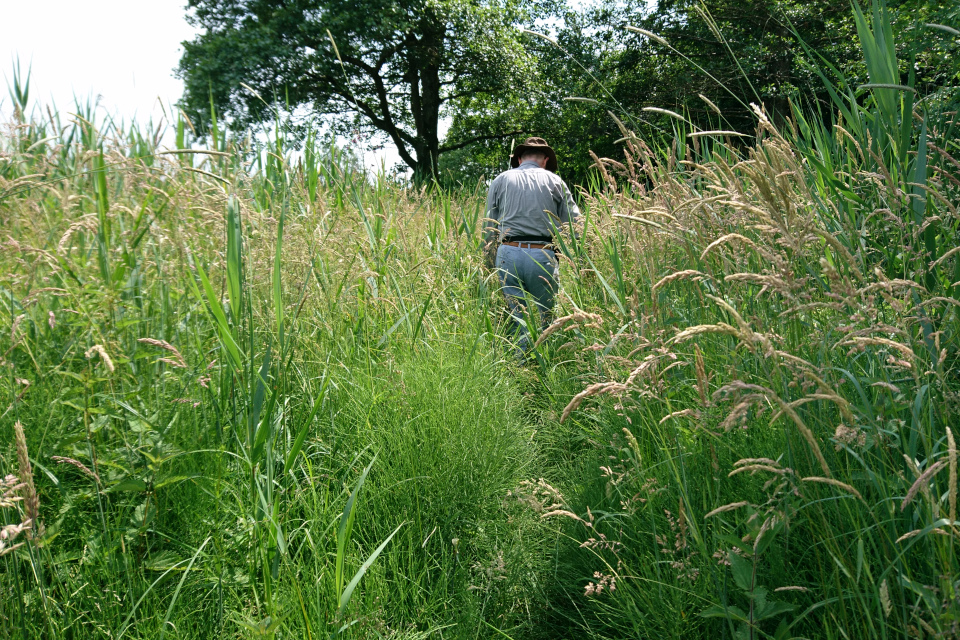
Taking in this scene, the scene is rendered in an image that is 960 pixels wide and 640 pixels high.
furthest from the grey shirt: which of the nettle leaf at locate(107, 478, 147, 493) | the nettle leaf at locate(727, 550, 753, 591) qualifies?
the nettle leaf at locate(727, 550, 753, 591)

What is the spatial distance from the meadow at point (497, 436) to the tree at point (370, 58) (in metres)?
14.0

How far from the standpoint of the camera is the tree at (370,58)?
1648 cm

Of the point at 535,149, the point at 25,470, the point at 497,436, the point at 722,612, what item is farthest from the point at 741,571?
the point at 535,149

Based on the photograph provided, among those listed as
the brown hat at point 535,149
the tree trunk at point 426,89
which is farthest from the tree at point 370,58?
the brown hat at point 535,149

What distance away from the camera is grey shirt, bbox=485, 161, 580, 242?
445cm

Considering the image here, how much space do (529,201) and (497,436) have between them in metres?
2.54

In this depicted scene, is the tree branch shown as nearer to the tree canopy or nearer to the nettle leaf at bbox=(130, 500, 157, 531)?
the tree canopy

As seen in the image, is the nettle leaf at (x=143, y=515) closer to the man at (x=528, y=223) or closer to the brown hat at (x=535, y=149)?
the man at (x=528, y=223)

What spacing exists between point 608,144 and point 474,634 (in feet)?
62.9

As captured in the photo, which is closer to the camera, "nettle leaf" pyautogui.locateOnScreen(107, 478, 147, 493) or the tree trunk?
"nettle leaf" pyautogui.locateOnScreen(107, 478, 147, 493)

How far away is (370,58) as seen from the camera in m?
18.9

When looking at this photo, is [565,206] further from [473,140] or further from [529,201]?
[473,140]

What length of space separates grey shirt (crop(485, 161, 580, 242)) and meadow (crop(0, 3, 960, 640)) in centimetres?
202

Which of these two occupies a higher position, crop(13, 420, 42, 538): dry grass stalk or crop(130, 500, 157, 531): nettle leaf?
crop(13, 420, 42, 538): dry grass stalk
